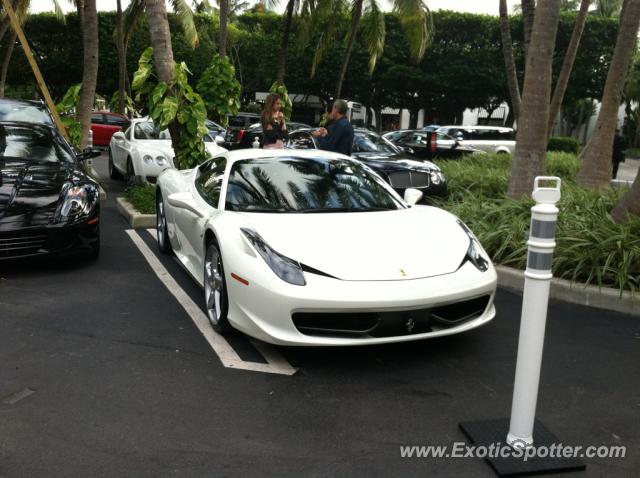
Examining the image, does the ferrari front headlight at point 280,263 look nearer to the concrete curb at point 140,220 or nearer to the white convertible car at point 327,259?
the white convertible car at point 327,259

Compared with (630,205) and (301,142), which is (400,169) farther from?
(630,205)

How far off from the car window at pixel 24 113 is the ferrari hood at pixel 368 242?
4509 millimetres

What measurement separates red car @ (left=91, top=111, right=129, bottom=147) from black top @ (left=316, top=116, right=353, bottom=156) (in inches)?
610

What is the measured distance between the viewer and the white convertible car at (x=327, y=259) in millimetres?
3783

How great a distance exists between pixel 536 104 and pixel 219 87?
5635mm

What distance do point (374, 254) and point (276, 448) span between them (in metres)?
1.46

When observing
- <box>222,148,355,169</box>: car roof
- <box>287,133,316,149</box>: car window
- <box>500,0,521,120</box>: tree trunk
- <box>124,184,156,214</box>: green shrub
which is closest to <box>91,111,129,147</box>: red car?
<box>287,133,316,149</box>: car window

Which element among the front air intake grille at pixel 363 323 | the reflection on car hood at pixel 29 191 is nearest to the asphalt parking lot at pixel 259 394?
the front air intake grille at pixel 363 323

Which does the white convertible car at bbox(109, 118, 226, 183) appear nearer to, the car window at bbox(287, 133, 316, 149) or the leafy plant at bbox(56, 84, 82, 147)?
the leafy plant at bbox(56, 84, 82, 147)

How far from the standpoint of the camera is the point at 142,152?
1086cm

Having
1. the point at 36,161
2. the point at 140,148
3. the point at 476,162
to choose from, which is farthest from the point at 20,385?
the point at 476,162

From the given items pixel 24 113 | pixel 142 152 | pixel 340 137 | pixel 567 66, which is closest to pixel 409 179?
pixel 340 137

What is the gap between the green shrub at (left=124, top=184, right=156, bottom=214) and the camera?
8.73m

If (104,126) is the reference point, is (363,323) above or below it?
below
